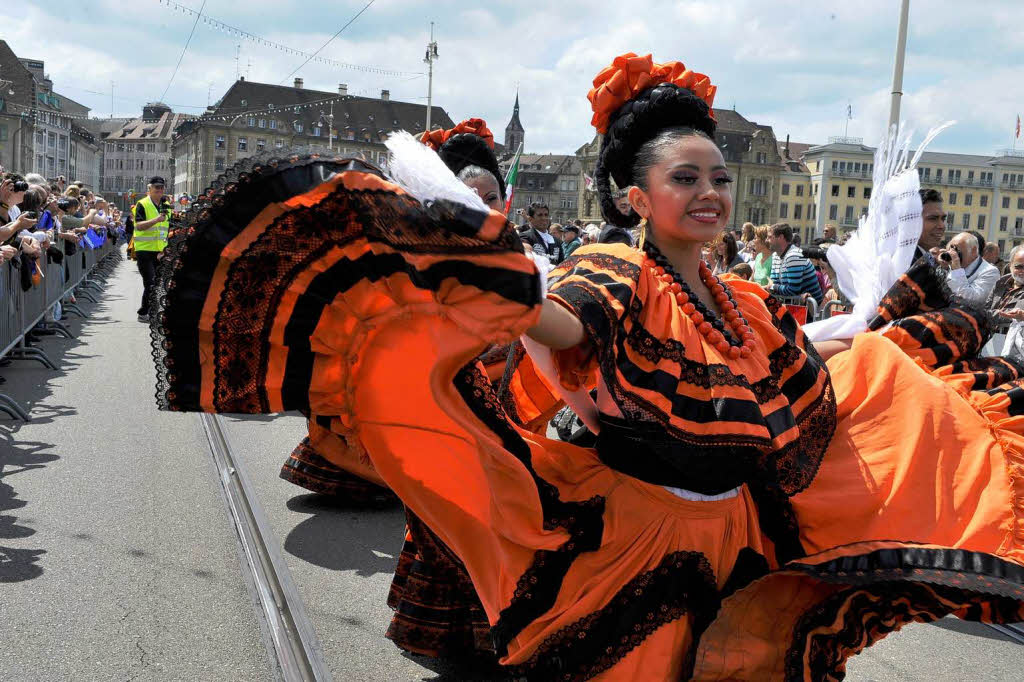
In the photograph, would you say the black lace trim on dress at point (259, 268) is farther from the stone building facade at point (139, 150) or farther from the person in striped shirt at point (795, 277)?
the stone building facade at point (139, 150)

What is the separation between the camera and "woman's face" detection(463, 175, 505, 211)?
4430 mm

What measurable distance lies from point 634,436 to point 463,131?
3.18m

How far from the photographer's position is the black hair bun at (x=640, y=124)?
8.00 ft

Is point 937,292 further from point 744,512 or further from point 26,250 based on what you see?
point 26,250

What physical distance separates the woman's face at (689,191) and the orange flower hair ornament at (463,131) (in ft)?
8.81

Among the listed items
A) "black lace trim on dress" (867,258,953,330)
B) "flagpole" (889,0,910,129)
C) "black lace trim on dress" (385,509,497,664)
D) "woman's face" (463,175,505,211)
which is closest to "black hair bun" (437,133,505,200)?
"woman's face" (463,175,505,211)

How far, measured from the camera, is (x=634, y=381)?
2.13 m

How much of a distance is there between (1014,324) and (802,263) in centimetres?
198

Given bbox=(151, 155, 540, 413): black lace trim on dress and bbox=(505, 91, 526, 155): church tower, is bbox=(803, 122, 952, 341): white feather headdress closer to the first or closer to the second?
bbox=(151, 155, 540, 413): black lace trim on dress

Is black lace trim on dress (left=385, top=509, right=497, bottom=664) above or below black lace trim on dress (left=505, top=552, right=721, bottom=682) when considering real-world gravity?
below

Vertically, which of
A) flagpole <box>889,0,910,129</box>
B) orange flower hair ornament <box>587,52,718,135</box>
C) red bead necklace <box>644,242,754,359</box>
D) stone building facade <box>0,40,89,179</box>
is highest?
stone building facade <box>0,40,89,179</box>

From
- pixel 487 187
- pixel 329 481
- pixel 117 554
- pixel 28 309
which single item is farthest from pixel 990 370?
pixel 28 309

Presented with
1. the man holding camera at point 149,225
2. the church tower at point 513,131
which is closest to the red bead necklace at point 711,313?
the man holding camera at point 149,225

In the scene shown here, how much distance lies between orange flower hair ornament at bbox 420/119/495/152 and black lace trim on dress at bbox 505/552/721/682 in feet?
10.6
